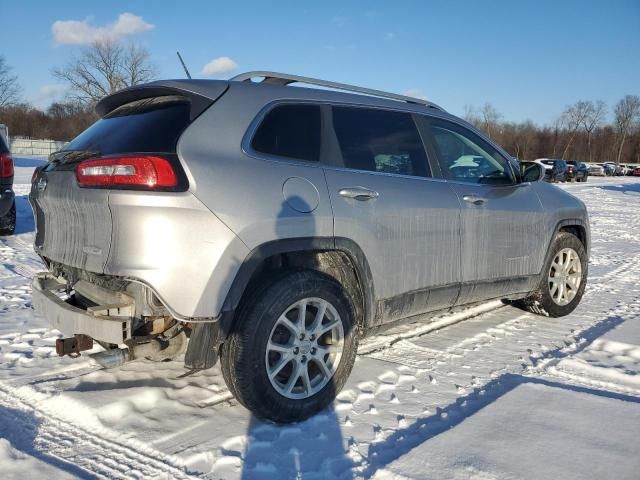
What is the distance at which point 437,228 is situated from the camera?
3686 mm

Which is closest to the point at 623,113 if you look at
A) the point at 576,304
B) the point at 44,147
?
the point at 44,147

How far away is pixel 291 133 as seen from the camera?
10.2ft

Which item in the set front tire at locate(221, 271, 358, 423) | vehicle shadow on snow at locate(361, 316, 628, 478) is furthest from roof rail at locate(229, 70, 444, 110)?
vehicle shadow on snow at locate(361, 316, 628, 478)

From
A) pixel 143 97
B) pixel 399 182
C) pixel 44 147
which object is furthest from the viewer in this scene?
pixel 44 147

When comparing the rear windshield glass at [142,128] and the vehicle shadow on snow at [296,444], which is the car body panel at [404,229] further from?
the rear windshield glass at [142,128]

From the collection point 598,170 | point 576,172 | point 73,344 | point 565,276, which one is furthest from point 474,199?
point 598,170

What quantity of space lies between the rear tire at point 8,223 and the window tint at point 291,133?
7059 millimetres

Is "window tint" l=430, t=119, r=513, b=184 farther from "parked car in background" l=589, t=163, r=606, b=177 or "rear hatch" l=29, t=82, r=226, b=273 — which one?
"parked car in background" l=589, t=163, r=606, b=177

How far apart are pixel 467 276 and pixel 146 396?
232cm

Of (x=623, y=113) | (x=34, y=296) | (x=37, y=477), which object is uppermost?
(x=623, y=113)

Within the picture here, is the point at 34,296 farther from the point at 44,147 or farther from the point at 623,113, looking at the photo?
the point at 623,113

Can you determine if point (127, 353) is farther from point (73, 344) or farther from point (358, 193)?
point (358, 193)

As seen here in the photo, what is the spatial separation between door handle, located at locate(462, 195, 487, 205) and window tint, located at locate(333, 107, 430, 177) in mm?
374

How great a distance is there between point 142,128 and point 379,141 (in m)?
1.49
